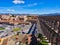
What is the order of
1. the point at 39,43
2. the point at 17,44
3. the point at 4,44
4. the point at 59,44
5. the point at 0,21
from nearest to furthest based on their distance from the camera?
the point at 59,44 < the point at 17,44 < the point at 4,44 < the point at 39,43 < the point at 0,21

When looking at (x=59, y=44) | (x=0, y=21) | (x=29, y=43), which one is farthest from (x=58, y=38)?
(x=0, y=21)

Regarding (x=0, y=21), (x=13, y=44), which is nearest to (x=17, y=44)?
(x=13, y=44)

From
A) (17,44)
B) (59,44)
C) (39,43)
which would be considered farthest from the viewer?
(39,43)

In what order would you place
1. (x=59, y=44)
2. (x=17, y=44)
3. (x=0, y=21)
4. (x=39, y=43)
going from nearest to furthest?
(x=59, y=44) < (x=17, y=44) < (x=39, y=43) < (x=0, y=21)

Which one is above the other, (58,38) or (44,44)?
(58,38)

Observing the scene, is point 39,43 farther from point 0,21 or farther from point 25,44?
point 0,21

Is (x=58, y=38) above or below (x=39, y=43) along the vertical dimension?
above

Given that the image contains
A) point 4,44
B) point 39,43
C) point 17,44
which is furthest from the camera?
point 39,43

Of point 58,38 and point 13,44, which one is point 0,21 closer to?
point 13,44

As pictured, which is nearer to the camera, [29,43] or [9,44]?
[9,44]
